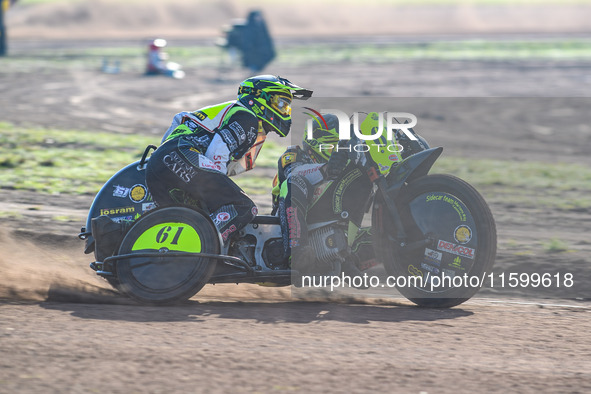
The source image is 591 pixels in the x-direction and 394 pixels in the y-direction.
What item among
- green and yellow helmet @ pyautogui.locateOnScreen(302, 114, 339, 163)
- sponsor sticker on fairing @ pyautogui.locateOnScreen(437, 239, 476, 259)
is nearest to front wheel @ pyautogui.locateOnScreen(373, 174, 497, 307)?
sponsor sticker on fairing @ pyautogui.locateOnScreen(437, 239, 476, 259)

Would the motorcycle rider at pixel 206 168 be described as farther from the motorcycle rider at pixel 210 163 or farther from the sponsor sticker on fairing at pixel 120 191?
the sponsor sticker on fairing at pixel 120 191

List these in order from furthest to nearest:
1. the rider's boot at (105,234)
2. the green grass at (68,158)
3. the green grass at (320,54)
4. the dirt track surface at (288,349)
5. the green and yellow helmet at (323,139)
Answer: the green grass at (320,54) → the green grass at (68,158) → the green and yellow helmet at (323,139) → the rider's boot at (105,234) → the dirt track surface at (288,349)

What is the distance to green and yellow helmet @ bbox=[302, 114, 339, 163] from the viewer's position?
23.1ft

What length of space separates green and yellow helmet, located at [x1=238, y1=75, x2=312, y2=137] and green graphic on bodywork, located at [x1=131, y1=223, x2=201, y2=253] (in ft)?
4.04

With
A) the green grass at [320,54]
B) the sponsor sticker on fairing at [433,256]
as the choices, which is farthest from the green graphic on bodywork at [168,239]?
the green grass at [320,54]

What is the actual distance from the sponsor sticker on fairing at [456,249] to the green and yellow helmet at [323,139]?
1.29m

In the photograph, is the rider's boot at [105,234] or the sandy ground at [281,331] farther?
the rider's boot at [105,234]

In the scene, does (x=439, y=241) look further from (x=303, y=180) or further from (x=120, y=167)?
(x=120, y=167)

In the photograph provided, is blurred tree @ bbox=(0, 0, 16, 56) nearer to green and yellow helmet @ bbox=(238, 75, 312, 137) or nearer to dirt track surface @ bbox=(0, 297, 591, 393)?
green and yellow helmet @ bbox=(238, 75, 312, 137)

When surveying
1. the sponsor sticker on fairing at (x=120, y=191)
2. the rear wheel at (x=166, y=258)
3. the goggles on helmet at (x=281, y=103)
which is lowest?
the rear wheel at (x=166, y=258)

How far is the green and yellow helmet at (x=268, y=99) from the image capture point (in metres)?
6.89

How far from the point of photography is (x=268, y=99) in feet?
22.7

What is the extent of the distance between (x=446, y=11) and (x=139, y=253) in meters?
A: 77.6

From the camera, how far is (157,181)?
21.9 ft
